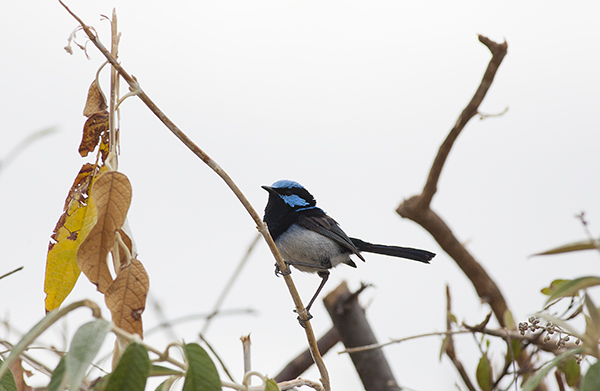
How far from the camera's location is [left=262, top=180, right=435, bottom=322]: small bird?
11.0 feet

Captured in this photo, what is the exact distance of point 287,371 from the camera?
3.46 meters

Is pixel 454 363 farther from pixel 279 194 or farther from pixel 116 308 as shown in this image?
pixel 116 308

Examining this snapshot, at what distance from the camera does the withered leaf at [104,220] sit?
109 centimetres

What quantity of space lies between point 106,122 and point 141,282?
54 cm

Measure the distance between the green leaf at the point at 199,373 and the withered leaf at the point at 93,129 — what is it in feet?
2.34

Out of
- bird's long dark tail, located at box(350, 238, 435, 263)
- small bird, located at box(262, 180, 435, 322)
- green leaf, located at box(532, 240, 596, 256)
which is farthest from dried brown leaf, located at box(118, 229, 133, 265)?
bird's long dark tail, located at box(350, 238, 435, 263)

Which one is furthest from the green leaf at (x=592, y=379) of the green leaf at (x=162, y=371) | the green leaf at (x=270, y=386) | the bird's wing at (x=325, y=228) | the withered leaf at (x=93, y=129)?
the bird's wing at (x=325, y=228)

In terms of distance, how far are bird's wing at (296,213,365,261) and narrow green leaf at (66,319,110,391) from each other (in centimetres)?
260

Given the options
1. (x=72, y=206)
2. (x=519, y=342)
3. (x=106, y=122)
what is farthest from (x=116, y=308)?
(x=519, y=342)

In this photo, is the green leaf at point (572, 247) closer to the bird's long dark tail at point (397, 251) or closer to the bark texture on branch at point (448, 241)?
the bark texture on branch at point (448, 241)

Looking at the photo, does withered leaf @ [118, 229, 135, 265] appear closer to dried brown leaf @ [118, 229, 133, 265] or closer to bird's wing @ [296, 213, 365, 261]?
dried brown leaf @ [118, 229, 133, 265]

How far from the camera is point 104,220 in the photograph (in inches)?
43.0

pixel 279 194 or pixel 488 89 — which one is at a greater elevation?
pixel 488 89

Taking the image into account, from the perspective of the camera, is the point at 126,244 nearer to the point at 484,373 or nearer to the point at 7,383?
the point at 7,383
